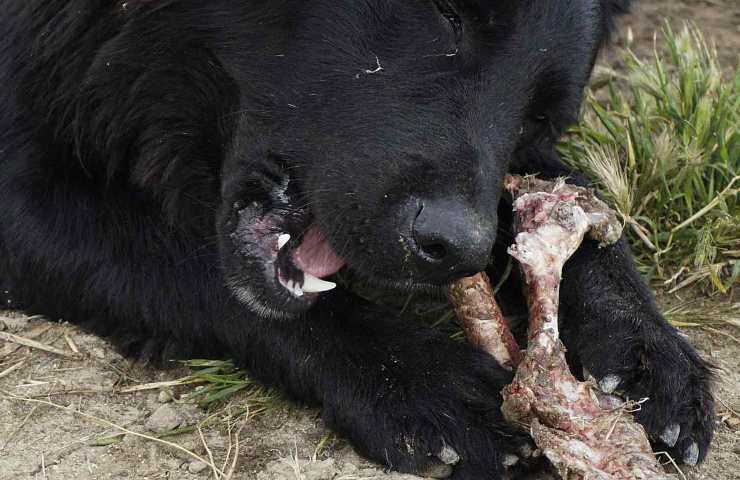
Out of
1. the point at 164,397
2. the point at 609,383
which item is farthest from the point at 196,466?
the point at 609,383

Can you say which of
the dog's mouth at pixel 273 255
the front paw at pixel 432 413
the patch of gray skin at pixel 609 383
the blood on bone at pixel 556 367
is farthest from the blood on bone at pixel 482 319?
the dog's mouth at pixel 273 255

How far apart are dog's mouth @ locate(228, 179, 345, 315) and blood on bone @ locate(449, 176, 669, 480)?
40 centimetres

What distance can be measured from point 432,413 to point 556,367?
289 millimetres

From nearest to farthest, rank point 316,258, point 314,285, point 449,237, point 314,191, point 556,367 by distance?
point 449,237 < point 556,367 < point 314,191 < point 314,285 < point 316,258

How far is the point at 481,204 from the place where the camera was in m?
2.20

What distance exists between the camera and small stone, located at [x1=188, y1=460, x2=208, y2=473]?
7.72 feet

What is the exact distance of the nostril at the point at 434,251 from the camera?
7.00 feet

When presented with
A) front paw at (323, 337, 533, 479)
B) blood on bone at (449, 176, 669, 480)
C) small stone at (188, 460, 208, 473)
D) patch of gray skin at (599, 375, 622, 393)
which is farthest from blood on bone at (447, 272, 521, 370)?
small stone at (188, 460, 208, 473)

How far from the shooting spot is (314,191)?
7.63ft

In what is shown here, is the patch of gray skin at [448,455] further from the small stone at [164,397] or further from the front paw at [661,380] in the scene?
the small stone at [164,397]

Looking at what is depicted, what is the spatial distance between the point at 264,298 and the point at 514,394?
62 centimetres

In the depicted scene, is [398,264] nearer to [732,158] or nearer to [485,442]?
[485,442]

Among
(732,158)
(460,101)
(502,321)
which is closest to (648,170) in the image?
(732,158)

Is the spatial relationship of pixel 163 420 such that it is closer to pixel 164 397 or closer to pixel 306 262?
pixel 164 397
